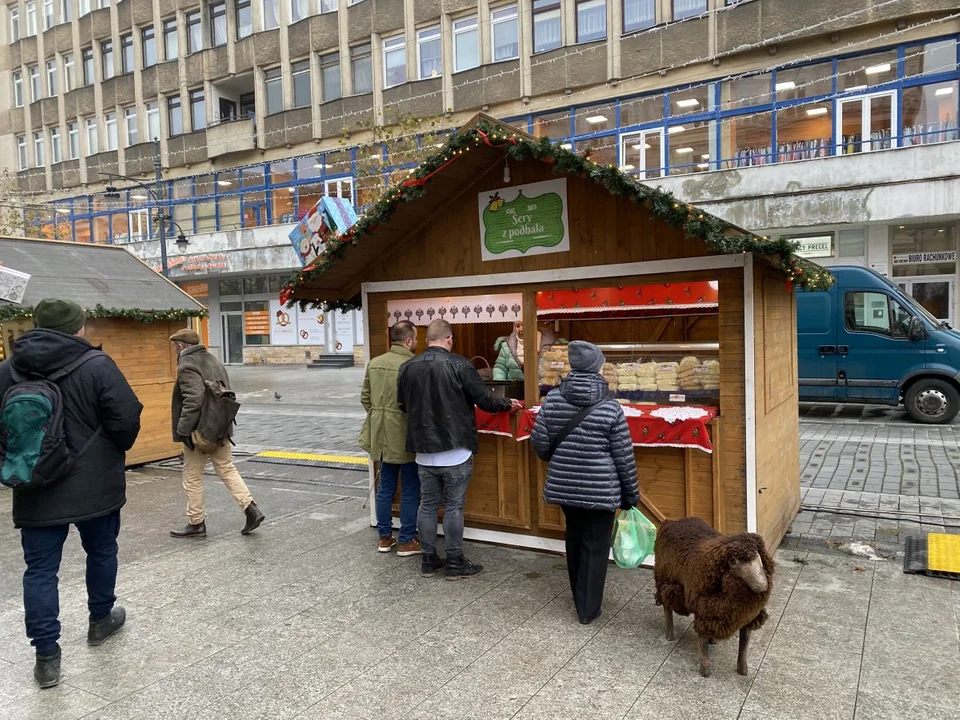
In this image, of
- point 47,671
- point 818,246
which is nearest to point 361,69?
point 818,246

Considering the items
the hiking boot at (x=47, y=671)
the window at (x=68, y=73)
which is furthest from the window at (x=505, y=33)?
the window at (x=68, y=73)

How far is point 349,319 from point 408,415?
80.1ft

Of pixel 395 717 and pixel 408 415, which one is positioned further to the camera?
pixel 408 415

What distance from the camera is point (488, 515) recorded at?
572cm

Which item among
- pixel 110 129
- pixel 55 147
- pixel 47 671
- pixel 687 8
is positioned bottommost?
pixel 47 671

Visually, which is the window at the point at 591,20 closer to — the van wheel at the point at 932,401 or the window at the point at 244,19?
the van wheel at the point at 932,401

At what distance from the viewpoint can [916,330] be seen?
1141 centimetres

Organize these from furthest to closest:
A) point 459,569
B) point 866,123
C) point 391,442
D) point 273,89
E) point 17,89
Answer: point 17,89 → point 273,89 → point 866,123 → point 391,442 → point 459,569

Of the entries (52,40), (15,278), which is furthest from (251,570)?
(52,40)

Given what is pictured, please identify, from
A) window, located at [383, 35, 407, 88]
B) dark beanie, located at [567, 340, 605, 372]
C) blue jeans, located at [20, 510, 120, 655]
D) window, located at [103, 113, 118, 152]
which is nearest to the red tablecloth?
dark beanie, located at [567, 340, 605, 372]

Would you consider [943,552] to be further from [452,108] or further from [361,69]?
[361,69]

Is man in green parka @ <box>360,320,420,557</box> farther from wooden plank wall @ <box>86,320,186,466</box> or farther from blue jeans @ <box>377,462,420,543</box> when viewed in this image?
wooden plank wall @ <box>86,320,186,466</box>

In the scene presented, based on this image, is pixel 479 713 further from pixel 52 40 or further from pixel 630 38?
pixel 52 40

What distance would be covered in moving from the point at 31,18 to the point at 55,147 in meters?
7.25
